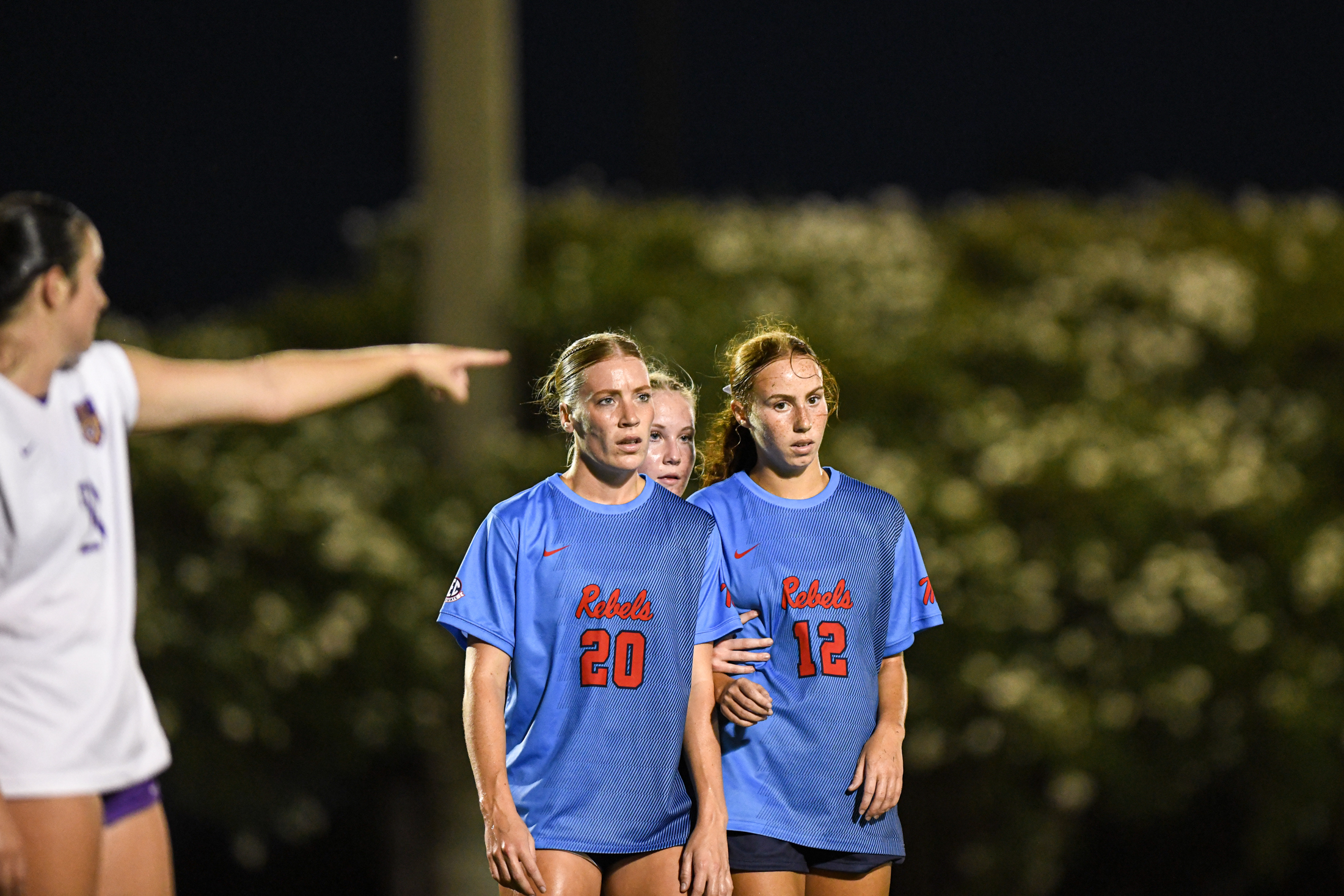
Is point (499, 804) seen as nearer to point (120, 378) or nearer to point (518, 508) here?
point (518, 508)

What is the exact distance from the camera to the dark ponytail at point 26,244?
244 centimetres

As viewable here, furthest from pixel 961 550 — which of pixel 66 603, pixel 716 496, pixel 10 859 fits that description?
pixel 10 859

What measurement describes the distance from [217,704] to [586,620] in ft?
16.2

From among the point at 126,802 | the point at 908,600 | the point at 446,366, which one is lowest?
the point at 126,802

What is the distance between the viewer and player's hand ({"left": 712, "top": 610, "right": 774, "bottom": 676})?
2.97m

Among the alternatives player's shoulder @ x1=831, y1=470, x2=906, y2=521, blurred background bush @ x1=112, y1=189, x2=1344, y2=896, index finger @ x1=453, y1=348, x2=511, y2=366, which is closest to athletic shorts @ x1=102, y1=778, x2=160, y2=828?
index finger @ x1=453, y1=348, x2=511, y2=366

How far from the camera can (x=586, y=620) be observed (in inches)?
112

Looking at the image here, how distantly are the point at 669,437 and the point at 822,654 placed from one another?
2.12 ft

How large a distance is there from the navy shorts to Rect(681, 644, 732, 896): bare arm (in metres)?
0.06

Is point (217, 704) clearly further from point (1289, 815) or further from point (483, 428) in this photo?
point (1289, 815)

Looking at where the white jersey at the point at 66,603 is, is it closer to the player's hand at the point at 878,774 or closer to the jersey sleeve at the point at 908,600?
A: the player's hand at the point at 878,774

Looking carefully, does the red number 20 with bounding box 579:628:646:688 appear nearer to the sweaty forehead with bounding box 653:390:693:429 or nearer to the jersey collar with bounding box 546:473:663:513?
the jersey collar with bounding box 546:473:663:513

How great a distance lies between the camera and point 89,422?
2578mm

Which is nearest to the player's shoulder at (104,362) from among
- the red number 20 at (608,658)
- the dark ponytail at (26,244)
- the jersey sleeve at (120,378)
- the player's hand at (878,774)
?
the jersey sleeve at (120,378)
